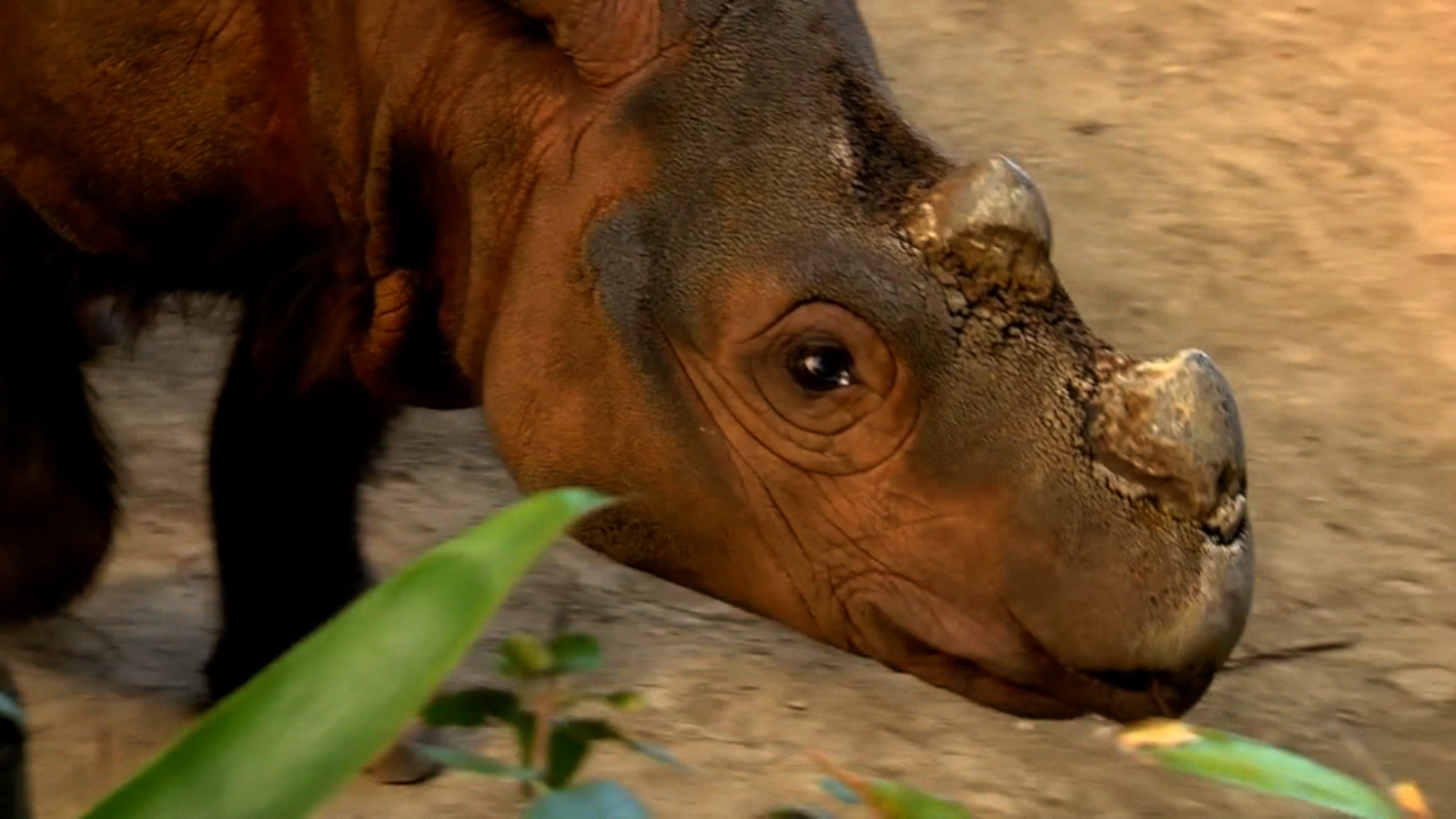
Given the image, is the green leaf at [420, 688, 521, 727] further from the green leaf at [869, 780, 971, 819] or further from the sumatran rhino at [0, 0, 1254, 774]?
the sumatran rhino at [0, 0, 1254, 774]

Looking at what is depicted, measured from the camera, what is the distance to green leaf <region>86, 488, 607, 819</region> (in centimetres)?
56

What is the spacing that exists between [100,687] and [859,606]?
3.92 ft

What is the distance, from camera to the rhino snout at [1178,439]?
133 cm

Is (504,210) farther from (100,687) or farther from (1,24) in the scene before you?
(100,687)

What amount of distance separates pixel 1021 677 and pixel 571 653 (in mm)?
524

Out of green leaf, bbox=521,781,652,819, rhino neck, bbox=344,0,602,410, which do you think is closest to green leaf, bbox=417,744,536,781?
green leaf, bbox=521,781,652,819

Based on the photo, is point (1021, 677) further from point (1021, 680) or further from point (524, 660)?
point (524, 660)

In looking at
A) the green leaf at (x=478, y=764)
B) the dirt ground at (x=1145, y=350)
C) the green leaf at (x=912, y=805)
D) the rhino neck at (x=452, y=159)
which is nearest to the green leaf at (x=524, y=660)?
the green leaf at (x=478, y=764)

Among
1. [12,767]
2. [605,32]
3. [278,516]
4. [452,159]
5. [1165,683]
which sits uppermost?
[605,32]

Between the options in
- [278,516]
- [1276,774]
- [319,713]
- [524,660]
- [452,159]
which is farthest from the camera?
[278,516]

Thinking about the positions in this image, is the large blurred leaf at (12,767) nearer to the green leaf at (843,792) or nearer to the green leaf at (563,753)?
the green leaf at (563,753)

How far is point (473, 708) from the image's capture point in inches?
37.0

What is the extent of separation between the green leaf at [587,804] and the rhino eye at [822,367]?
0.68 m

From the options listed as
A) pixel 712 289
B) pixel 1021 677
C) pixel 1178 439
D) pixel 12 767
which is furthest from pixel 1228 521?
pixel 12 767
